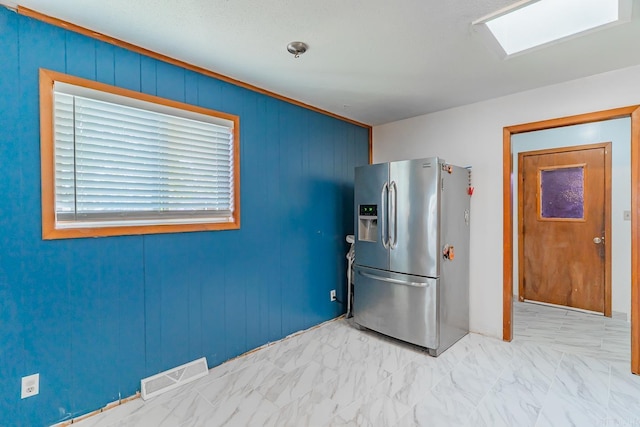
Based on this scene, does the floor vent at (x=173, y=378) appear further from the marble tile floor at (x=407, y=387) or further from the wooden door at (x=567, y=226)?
the wooden door at (x=567, y=226)

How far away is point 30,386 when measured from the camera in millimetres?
1661

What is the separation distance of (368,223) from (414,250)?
58 centimetres

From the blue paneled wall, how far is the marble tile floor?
26cm

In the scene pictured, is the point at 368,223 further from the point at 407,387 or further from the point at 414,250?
the point at 407,387

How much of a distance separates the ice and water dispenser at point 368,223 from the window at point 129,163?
1.25 m

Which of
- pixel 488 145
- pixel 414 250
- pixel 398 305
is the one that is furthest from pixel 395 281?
pixel 488 145

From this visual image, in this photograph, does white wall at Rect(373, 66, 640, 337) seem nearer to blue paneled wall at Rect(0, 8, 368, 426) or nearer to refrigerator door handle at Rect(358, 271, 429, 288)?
refrigerator door handle at Rect(358, 271, 429, 288)

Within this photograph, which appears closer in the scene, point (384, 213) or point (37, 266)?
point (37, 266)

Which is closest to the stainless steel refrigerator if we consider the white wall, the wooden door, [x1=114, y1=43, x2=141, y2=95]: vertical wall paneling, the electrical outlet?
the white wall

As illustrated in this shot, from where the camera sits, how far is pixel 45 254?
1.70 metres

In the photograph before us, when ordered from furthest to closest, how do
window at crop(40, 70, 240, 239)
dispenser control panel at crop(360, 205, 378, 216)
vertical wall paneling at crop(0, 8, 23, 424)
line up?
dispenser control panel at crop(360, 205, 378, 216), window at crop(40, 70, 240, 239), vertical wall paneling at crop(0, 8, 23, 424)

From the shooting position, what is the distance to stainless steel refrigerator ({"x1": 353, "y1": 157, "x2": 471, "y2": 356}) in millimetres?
2580

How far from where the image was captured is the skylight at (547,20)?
1.67 metres

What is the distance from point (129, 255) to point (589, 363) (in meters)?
3.56
